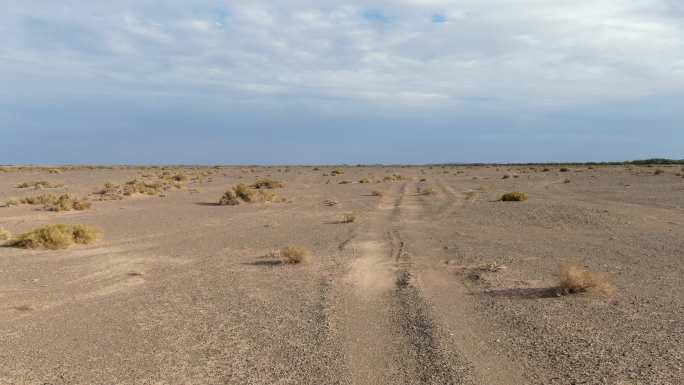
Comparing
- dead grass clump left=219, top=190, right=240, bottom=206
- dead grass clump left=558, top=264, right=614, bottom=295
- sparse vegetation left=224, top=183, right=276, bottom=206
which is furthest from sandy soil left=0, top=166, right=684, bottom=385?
sparse vegetation left=224, top=183, right=276, bottom=206

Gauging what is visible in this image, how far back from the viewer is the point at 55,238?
45.8 ft

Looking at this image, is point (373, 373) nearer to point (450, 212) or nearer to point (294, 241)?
point (294, 241)

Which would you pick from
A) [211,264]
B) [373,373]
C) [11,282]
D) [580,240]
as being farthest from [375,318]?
[580,240]

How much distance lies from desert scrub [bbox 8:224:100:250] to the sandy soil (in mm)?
531

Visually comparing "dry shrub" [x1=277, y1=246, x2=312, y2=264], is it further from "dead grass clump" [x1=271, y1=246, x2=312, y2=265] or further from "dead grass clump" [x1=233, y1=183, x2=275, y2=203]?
"dead grass clump" [x1=233, y1=183, x2=275, y2=203]

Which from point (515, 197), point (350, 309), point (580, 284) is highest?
point (515, 197)

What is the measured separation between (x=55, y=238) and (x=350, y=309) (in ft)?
29.7

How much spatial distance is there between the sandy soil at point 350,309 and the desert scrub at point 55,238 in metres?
0.53

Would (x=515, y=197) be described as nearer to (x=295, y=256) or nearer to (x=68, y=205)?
(x=295, y=256)

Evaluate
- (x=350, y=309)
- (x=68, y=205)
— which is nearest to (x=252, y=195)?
(x=68, y=205)

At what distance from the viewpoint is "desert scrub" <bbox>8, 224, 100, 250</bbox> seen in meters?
14.0

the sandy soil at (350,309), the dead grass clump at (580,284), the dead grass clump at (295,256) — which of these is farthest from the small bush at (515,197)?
the dead grass clump at (580,284)

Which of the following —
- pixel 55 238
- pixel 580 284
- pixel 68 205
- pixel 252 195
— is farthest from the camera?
pixel 252 195

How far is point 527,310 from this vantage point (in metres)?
8.03
